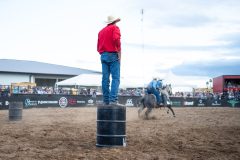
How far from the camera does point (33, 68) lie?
237 ft

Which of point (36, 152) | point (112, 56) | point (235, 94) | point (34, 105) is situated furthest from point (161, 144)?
point (235, 94)

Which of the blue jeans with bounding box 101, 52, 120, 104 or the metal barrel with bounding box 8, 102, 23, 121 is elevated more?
the blue jeans with bounding box 101, 52, 120, 104

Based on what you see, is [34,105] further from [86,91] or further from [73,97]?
[86,91]

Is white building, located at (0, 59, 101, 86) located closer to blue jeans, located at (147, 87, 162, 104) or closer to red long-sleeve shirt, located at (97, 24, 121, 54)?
blue jeans, located at (147, 87, 162, 104)

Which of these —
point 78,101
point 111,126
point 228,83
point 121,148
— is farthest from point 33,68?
point 121,148

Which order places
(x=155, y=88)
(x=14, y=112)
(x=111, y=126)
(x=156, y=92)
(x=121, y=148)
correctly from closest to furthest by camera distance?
(x=121, y=148) → (x=111, y=126) → (x=14, y=112) → (x=155, y=88) → (x=156, y=92)

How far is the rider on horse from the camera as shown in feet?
64.8

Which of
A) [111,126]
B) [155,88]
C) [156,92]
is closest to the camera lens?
[111,126]

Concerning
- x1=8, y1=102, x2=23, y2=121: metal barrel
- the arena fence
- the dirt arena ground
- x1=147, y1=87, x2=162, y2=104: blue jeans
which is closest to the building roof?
the arena fence

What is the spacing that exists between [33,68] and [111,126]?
2600 inches

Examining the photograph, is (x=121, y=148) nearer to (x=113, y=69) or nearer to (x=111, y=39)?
(x=113, y=69)

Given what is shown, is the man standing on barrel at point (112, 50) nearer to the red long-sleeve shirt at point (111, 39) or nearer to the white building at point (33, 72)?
the red long-sleeve shirt at point (111, 39)

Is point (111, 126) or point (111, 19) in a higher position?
point (111, 19)

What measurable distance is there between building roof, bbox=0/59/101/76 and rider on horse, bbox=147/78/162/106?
162 feet
